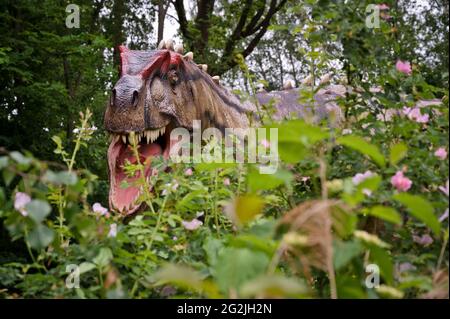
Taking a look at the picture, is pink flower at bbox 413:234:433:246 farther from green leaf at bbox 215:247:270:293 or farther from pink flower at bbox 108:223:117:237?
pink flower at bbox 108:223:117:237

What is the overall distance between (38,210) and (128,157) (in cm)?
298

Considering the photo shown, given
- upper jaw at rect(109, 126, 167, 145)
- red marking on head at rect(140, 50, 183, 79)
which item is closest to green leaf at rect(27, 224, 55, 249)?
upper jaw at rect(109, 126, 167, 145)

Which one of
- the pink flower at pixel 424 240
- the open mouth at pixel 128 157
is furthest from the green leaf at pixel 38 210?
the open mouth at pixel 128 157

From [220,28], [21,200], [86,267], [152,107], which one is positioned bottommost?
[86,267]

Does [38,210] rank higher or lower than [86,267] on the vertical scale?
higher

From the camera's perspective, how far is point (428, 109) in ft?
8.41

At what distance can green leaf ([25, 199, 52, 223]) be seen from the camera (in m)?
1.58

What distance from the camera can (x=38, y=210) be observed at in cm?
160

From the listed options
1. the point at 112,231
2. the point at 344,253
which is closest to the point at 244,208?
the point at 344,253

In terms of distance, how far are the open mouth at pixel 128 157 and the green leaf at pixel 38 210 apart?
2.44 meters

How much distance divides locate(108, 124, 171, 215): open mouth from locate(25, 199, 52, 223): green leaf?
2437 mm

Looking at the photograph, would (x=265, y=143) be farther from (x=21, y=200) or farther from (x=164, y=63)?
(x=164, y=63)

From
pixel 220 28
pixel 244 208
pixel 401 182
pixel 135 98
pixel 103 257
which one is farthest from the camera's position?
pixel 220 28
